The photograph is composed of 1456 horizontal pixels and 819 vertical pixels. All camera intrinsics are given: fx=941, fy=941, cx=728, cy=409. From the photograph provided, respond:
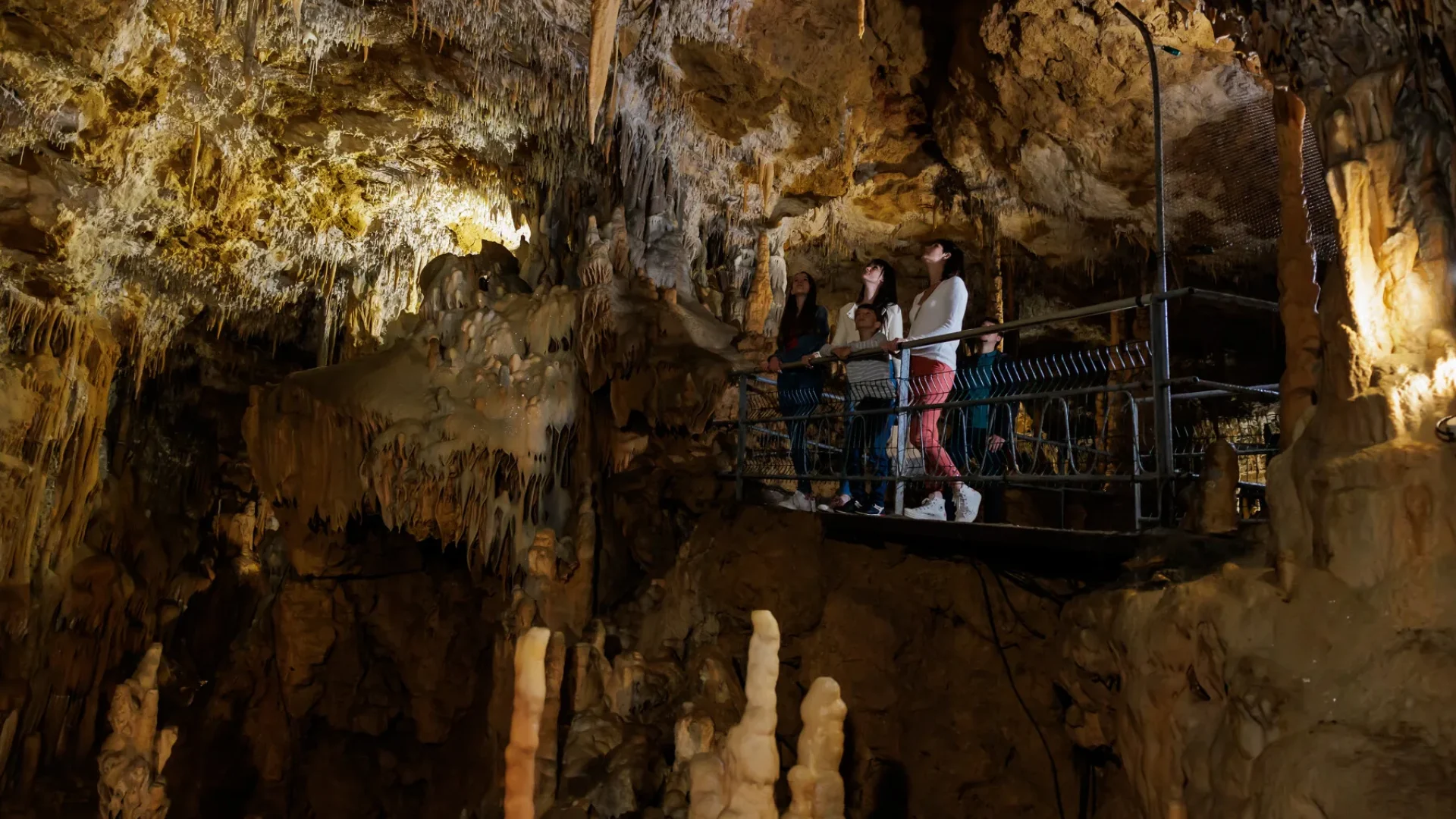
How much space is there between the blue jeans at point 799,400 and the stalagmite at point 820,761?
82.1 inches

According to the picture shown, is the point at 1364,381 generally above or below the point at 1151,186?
below

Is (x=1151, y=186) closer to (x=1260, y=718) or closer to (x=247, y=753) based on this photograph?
(x=1260, y=718)

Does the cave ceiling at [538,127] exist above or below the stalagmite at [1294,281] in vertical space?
above

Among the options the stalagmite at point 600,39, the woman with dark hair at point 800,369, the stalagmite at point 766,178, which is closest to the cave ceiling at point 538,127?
the stalagmite at point 766,178

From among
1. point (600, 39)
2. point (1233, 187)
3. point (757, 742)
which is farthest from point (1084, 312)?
point (1233, 187)

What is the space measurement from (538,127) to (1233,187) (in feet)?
20.7

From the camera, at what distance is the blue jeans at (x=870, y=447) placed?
543 cm

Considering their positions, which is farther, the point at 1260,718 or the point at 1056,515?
the point at 1056,515

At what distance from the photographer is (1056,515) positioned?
10930 mm

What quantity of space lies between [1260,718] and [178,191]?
30.5 ft

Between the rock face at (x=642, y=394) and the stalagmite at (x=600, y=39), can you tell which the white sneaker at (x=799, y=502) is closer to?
the rock face at (x=642, y=394)

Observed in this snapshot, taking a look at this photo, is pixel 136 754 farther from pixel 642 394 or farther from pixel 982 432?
pixel 982 432

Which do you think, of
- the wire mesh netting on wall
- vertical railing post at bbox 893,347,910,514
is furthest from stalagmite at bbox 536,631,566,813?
the wire mesh netting on wall

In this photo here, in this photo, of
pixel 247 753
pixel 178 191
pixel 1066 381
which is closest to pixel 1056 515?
pixel 1066 381
